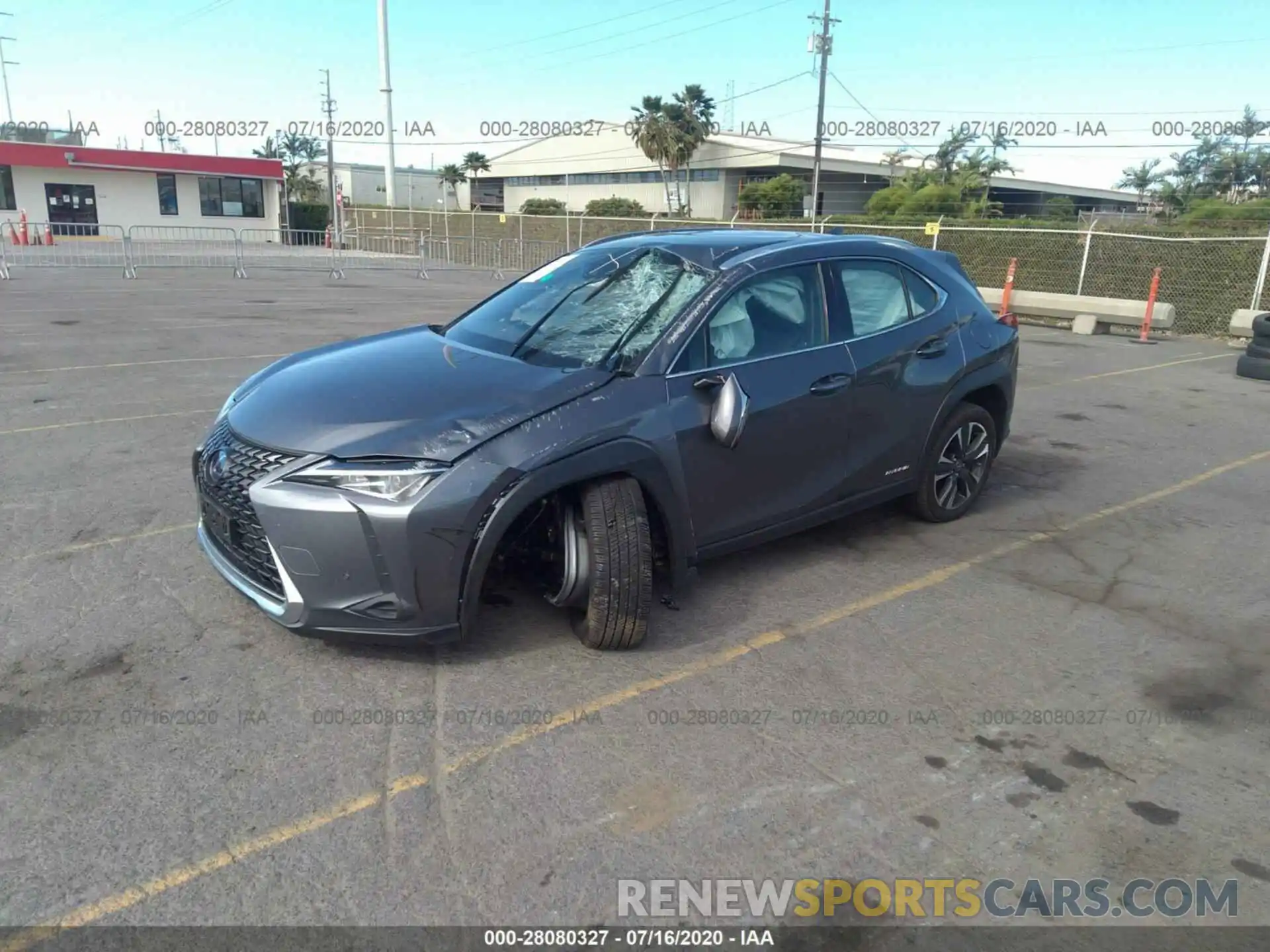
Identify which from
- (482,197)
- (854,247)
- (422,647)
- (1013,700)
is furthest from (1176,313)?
(482,197)

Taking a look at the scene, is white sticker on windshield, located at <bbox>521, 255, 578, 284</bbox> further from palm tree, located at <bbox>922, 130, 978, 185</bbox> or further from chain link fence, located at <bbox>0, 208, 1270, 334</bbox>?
palm tree, located at <bbox>922, 130, 978, 185</bbox>

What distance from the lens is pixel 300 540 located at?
10.7ft

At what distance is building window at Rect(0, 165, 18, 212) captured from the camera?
3750cm

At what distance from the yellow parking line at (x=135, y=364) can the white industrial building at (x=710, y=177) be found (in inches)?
1726

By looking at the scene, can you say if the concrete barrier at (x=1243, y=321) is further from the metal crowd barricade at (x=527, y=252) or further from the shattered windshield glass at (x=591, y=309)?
the metal crowd barricade at (x=527, y=252)

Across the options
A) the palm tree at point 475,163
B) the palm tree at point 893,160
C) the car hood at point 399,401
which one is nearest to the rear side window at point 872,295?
the car hood at point 399,401

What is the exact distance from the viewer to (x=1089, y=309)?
1595cm

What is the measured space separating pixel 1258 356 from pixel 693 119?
52125 mm

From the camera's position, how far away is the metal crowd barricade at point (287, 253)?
89.6 ft

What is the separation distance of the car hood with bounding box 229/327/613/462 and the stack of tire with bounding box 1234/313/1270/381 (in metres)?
10.8

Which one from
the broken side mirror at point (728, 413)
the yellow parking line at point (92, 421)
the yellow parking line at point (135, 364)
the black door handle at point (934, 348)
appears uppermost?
the black door handle at point (934, 348)

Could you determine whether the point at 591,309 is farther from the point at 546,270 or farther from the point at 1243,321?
the point at 1243,321

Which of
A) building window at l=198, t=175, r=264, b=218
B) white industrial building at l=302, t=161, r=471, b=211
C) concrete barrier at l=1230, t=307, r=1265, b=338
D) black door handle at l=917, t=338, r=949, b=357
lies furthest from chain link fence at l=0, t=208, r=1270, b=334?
white industrial building at l=302, t=161, r=471, b=211

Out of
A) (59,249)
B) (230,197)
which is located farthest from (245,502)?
(230,197)
